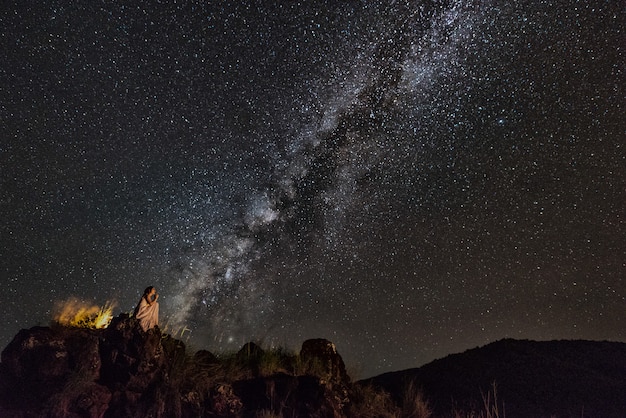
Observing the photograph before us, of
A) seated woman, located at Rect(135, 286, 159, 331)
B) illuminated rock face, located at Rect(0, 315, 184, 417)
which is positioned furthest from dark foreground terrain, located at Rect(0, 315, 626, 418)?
seated woman, located at Rect(135, 286, 159, 331)

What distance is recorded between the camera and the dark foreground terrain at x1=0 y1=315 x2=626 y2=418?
872 cm

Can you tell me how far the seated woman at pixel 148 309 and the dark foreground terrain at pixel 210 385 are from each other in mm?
489

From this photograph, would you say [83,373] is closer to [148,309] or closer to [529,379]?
[148,309]

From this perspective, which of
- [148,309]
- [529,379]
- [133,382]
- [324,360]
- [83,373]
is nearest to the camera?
[83,373]

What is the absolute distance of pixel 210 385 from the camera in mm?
9711

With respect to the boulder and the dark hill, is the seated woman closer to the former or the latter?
the boulder

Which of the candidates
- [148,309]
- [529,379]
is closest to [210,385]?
[148,309]

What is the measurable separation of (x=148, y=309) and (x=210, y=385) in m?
2.36

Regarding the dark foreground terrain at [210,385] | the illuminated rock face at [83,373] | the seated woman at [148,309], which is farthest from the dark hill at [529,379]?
the illuminated rock face at [83,373]

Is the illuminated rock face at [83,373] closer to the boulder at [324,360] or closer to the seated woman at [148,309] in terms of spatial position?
the seated woman at [148,309]

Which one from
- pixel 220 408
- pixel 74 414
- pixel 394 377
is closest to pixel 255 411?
pixel 220 408

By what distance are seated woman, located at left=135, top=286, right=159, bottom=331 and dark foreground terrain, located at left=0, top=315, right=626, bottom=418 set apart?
489 mm

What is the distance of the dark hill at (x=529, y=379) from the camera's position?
1212 centimetres

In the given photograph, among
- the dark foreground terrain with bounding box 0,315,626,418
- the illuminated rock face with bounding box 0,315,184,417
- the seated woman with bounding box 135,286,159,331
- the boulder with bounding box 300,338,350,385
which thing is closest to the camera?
the illuminated rock face with bounding box 0,315,184,417
